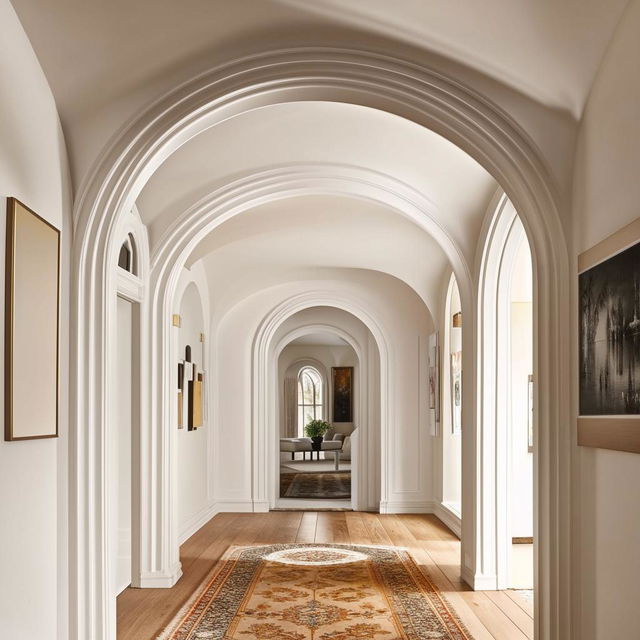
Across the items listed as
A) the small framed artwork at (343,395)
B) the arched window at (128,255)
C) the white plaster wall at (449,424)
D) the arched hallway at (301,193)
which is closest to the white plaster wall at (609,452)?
the arched hallway at (301,193)

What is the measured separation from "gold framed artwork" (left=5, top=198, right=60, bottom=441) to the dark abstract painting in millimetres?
2444

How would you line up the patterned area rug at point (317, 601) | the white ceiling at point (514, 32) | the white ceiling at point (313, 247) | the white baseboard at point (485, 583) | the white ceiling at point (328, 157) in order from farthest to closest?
the white ceiling at point (313, 247), the white baseboard at point (485, 583), the white ceiling at point (328, 157), the patterned area rug at point (317, 601), the white ceiling at point (514, 32)

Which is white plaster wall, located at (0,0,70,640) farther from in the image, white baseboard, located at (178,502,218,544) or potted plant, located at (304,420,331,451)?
potted plant, located at (304,420,331,451)

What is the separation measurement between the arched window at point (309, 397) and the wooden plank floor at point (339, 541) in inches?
592

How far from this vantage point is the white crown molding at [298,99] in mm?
4293

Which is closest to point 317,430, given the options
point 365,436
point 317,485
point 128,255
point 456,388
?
point 317,485

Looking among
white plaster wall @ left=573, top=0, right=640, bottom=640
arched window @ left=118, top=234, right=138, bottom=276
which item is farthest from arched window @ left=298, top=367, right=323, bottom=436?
white plaster wall @ left=573, top=0, right=640, bottom=640

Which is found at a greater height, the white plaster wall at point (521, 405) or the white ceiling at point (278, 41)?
the white ceiling at point (278, 41)

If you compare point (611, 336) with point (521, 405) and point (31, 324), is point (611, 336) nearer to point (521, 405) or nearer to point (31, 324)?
point (31, 324)

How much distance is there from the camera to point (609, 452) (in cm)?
376

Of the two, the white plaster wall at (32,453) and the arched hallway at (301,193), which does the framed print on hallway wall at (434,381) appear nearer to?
the arched hallway at (301,193)

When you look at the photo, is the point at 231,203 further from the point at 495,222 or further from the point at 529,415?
the point at 529,415

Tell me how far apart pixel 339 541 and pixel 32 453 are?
20.8ft

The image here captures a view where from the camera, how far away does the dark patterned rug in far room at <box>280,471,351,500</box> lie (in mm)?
14930
